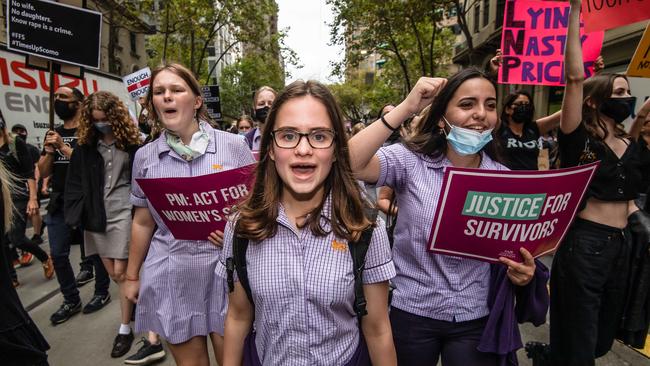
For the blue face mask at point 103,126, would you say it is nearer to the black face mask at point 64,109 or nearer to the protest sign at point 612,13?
the black face mask at point 64,109

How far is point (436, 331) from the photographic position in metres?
1.93

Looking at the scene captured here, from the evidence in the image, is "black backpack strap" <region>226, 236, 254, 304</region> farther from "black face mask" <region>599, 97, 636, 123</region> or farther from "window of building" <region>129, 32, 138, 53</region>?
"window of building" <region>129, 32, 138, 53</region>

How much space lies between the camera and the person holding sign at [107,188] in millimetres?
3453

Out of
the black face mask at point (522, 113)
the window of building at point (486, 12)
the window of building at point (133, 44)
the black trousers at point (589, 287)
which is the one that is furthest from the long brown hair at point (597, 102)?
the window of building at point (133, 44)

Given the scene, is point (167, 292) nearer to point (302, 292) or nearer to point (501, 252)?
point (302, 292)

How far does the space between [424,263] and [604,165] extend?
1440 mm

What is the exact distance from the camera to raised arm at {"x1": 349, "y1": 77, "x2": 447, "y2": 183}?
1836 millimetres

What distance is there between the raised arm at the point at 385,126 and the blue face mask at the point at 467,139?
0.70ft

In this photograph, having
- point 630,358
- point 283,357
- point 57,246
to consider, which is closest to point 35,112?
point 57,246

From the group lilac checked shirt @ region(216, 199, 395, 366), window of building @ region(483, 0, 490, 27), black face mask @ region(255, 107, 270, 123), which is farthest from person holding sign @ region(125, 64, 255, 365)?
window of building @ region(483, 0, 490, 27)

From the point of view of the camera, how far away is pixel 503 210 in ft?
5.51

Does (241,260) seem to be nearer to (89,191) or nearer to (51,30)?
(89,191)

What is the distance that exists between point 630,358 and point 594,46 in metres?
2.90

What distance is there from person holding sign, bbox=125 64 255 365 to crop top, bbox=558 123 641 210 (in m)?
1.98
